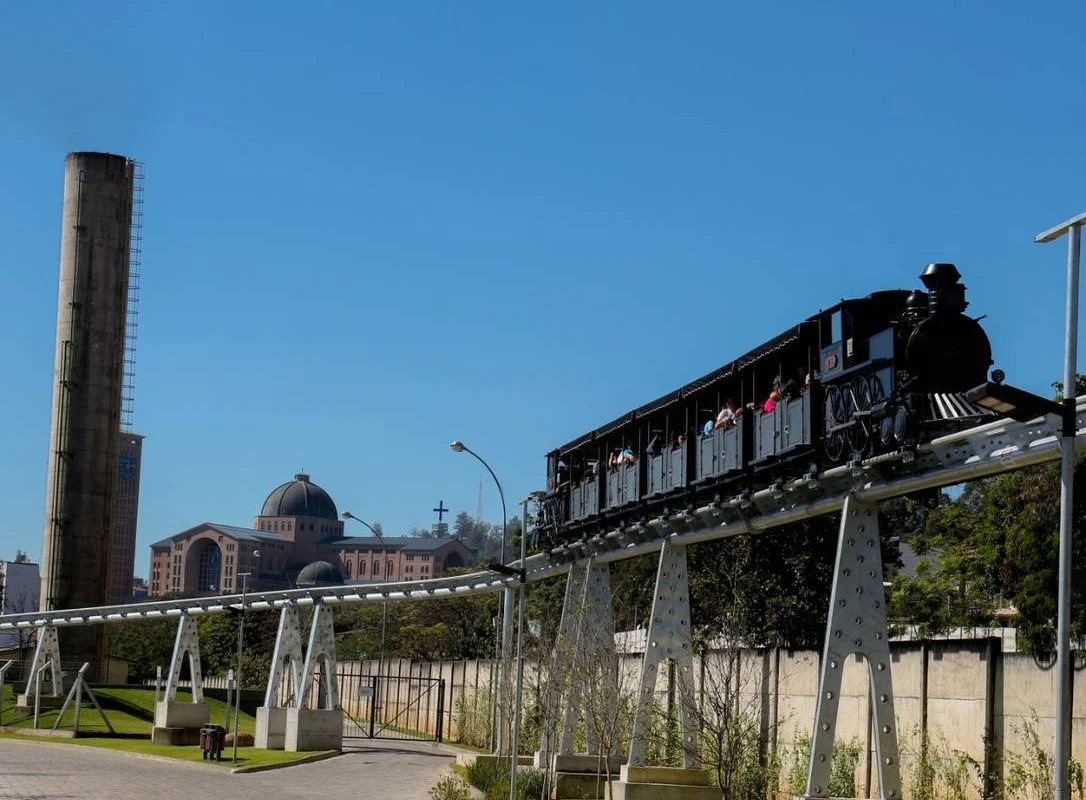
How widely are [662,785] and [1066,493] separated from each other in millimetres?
17239

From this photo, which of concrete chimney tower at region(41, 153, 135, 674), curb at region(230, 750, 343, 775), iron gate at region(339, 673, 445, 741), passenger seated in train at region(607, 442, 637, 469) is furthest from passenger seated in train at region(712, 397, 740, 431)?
concrete chimney tower at region(41, 153, 135, 674)

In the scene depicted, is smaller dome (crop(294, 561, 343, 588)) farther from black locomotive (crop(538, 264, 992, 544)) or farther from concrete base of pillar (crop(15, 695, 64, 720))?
black locomotive (crop(538, 264, 992, 544))

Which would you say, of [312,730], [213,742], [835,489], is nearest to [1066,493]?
[835,489]

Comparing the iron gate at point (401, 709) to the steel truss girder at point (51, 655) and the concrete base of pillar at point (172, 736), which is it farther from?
the steel truss girder at point (51, 655)

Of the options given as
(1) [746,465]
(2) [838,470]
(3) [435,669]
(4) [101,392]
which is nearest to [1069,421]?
(2) [838,470]

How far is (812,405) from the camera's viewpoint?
2591cm

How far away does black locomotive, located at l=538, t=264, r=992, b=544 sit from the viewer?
75.4 feet

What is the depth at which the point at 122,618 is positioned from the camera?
67875mm

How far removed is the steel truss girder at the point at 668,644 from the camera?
1266 inches

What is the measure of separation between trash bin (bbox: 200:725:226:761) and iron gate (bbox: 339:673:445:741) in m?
12.9

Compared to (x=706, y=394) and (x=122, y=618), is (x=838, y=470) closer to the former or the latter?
(x=706, y=394)

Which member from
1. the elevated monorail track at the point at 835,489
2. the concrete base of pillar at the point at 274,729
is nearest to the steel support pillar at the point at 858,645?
the elevated monorail track at the point at 835,489

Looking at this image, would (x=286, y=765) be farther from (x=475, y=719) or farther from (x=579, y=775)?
(x=579, y=775)

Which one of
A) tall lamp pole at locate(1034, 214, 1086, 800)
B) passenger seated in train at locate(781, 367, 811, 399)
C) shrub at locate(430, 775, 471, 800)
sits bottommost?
shrub at locate(430, 775, 471, 800)
